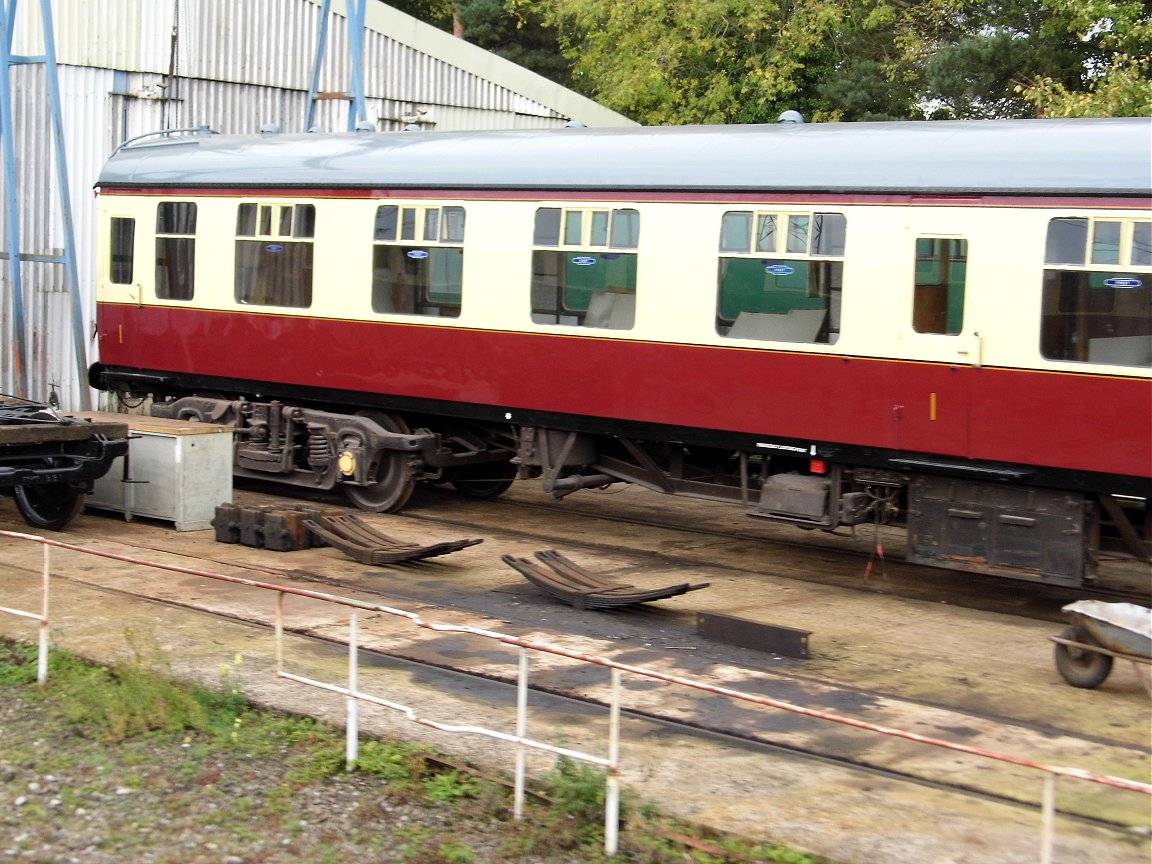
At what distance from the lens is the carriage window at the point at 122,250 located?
15.7m

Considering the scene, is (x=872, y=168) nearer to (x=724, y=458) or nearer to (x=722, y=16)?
(x=724, y=458)

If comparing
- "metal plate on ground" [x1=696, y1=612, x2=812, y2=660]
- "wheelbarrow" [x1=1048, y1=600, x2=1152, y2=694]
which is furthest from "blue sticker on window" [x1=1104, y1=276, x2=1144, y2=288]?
"metal plate on ground" [x1=696, y1=612, x2=812, y2=660]

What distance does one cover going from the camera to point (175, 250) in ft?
50.2

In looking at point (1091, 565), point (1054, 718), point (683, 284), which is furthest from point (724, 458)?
point (1054, 718)

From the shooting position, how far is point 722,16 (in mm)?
28750

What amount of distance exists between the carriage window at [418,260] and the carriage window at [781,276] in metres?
2.80

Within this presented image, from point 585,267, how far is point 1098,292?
4.28m

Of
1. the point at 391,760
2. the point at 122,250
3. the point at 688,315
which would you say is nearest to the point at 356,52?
the point at 122,250

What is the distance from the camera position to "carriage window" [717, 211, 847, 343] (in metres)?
11.0

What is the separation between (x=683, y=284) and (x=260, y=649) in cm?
474

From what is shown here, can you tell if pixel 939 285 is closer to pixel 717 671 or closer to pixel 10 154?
pixel 717 671

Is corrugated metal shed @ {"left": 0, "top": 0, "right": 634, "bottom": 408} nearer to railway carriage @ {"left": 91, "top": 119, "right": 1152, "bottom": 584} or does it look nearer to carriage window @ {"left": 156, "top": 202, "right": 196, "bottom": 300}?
carriage window @ {"left": 156, "top": 202, "right": 196, "bottom": 300}

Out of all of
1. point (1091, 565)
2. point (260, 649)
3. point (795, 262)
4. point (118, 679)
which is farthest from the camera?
point (795, 262)

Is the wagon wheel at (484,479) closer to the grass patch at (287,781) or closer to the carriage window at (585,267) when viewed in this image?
the carriage window at (585,267)
